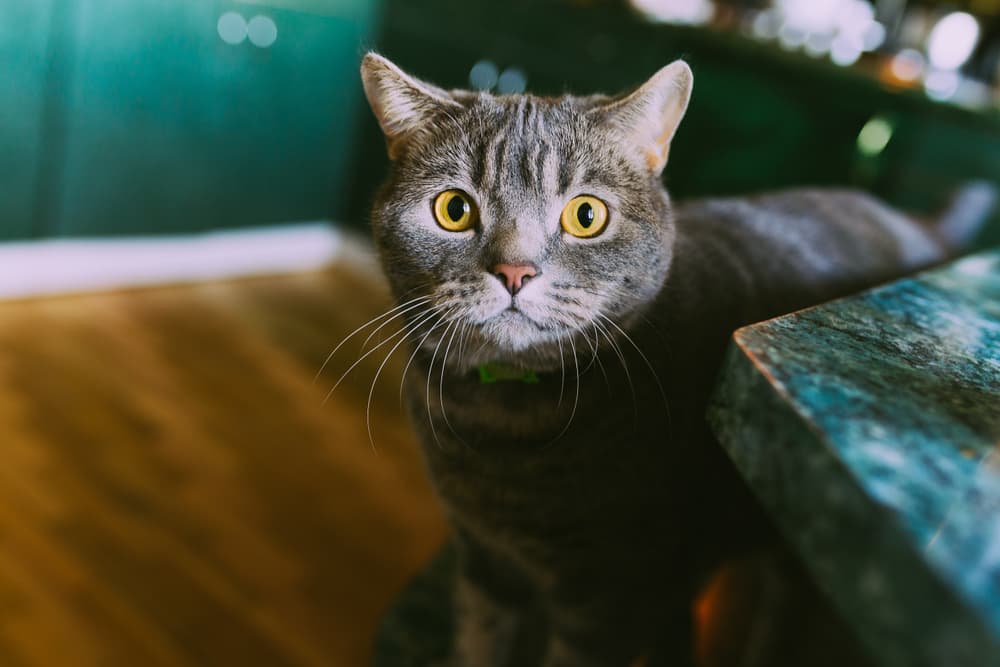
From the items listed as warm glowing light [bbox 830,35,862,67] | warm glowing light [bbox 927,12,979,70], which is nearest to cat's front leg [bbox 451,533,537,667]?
warm glowing light [bbox 830,35,862,67]

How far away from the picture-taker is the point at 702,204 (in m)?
1.30

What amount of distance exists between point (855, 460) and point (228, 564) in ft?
4.52

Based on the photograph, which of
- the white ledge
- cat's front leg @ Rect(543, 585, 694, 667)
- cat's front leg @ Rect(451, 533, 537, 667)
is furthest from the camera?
the white ledge

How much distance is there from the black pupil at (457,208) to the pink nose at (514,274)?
4.6 inches

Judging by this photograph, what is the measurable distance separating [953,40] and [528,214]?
6.57 ft

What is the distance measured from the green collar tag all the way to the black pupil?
0.56 ft

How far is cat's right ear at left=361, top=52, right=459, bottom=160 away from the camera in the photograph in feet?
3.18

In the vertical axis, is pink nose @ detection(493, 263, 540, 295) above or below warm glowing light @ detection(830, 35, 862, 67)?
below

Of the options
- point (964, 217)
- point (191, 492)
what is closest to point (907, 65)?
point (964, 217)

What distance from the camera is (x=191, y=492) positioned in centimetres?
173

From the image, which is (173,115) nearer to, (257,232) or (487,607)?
(257,232)

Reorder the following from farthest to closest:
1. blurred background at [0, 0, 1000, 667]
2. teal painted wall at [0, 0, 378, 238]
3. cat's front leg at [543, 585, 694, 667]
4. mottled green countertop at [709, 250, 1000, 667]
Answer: teal painted wall at [0, 0, 378, 238] → blurred background at [0, 0, 1000, 667] → cat's front leg at [543, 585, 694, 667] → mottled green countertop at [709, 250, 1000, 667]

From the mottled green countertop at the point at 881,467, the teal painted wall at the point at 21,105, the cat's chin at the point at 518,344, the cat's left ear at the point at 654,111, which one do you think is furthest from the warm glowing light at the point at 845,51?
the teal painted wall at the point at 21,105

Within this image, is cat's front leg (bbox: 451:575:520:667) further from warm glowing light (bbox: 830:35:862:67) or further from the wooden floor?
warm glowing light (bbox: 830:35:862:67)
